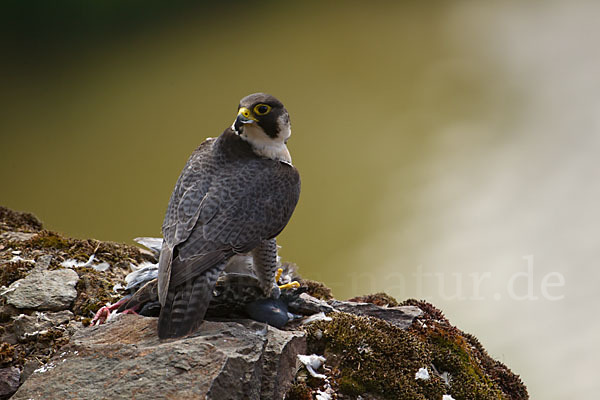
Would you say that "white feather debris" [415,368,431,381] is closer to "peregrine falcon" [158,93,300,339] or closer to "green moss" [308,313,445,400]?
"green moss" [308,313,445,400]

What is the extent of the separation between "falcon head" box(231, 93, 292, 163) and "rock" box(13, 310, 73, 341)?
1738 millimetres

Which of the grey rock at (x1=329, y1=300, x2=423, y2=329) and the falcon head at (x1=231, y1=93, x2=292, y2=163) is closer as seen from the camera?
the falcon head at (x1=231, y1=93, x2=292, y2=163)

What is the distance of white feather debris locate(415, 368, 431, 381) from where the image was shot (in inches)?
150

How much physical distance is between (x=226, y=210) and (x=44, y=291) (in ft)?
5.38

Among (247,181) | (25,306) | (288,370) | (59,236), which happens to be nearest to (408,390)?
(288,370)

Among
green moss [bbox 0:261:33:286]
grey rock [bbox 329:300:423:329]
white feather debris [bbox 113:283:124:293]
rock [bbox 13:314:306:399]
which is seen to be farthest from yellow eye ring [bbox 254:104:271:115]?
green moss [bbox 0:261:33:286]

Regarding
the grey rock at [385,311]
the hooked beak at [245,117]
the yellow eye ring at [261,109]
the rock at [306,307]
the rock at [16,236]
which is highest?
the yellow eye ring at [261,109]

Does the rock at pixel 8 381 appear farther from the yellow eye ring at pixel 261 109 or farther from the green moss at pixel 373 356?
the yellow eye ring at pixel 261 109

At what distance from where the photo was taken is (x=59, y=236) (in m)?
5.12

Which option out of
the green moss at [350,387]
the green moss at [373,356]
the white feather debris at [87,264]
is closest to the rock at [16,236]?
the white feather debris at [87,264]

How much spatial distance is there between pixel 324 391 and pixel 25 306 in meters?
2.15

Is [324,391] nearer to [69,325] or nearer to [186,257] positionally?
[186,257]

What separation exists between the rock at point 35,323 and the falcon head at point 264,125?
174 cm

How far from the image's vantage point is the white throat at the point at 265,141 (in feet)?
12.7
